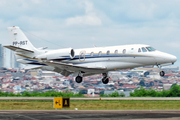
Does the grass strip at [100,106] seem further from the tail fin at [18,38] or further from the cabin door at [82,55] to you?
the tail fin at [18,38]

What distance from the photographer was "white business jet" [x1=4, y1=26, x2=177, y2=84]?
4091cm

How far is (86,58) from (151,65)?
756cm

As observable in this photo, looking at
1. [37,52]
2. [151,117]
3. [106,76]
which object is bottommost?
[151,117]

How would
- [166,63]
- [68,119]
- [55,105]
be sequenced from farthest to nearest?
[166,63] < [55,105] < [68,119]

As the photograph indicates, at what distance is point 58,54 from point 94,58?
15.6 ft

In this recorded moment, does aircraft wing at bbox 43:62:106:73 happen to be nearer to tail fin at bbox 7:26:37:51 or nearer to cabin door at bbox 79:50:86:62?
cabin door at bbox 79:50:86:62

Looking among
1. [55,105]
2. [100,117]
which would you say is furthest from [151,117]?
[55,105]

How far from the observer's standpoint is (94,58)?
43.4m

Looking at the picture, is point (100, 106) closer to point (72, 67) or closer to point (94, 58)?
point (72, 67)

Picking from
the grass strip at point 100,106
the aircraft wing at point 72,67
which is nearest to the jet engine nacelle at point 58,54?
the aircraft wing at point 72,67

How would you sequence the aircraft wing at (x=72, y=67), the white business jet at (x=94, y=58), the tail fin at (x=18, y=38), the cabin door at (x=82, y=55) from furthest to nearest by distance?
the tail fin at (x=18, y=38), the cabin door at (x=82, y=55), the aircraft wing at (x=72, y=67), the white business jet at (x=94, y=58)

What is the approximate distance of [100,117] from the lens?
84.6 ft

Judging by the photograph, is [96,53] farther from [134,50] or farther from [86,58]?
[134,50]

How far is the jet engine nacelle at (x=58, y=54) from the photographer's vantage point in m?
45.0
